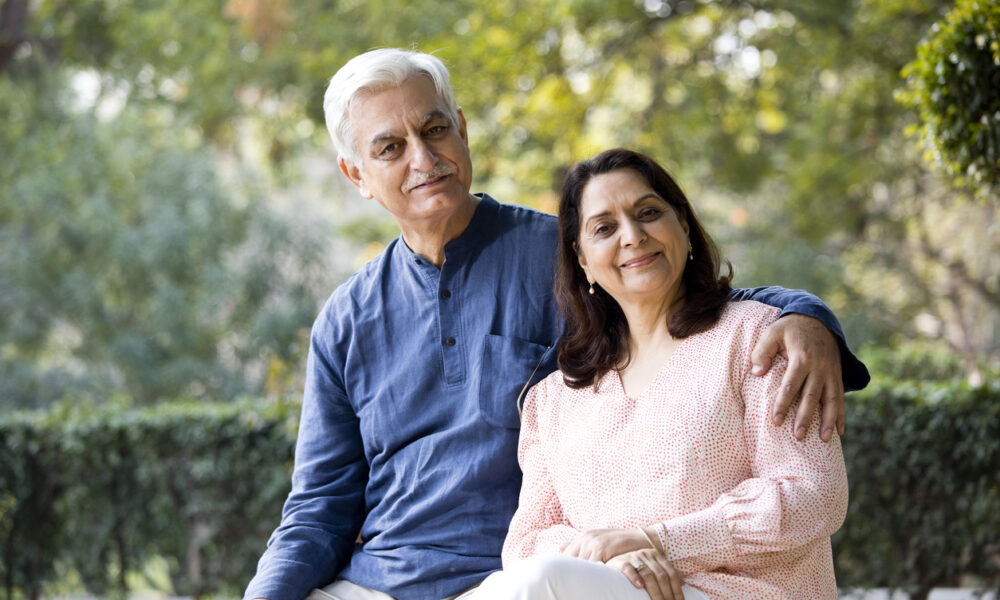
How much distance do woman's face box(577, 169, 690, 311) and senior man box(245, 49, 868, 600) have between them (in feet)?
0.74

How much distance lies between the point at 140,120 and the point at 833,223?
714 cm

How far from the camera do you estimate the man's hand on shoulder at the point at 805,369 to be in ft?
6.28

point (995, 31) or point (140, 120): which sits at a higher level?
point (140, 120)

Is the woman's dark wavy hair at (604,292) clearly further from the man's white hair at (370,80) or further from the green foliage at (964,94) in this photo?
the green foliage at (964,94)

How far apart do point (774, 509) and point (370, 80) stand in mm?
1317

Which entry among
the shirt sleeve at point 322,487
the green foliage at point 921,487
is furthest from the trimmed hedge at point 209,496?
the shirt sleeve at point 322,487

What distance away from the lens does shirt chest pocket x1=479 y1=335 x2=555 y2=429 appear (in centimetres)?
234

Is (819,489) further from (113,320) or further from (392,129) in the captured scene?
(113,320)

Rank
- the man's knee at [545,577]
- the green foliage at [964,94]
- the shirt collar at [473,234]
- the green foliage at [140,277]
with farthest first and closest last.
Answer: the green foliage at [140,277] < the green foliage at [964,94] < the shirt collar at [473,234] < the man's knee at [545,577]

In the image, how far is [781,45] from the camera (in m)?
7.83

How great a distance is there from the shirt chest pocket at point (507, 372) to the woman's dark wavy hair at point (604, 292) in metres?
0.08

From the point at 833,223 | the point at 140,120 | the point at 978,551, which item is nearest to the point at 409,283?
the point at 978,551

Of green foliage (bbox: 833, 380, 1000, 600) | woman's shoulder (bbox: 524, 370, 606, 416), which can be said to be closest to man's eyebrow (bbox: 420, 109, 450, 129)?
woman's shoulder (bbox: 524, 370, 606, 416)

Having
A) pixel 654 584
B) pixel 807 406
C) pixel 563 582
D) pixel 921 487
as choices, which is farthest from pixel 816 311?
pixel 921 487
